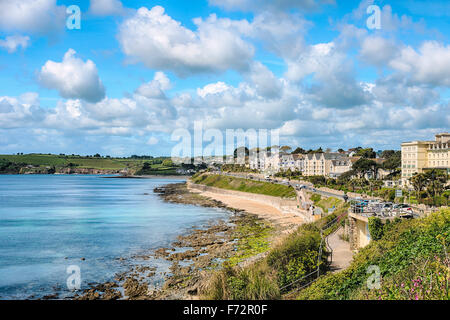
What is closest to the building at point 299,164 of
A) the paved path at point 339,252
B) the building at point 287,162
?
the building at point 287,162

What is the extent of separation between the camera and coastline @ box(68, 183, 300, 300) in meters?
22.9

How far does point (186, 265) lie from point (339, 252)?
11819 mm

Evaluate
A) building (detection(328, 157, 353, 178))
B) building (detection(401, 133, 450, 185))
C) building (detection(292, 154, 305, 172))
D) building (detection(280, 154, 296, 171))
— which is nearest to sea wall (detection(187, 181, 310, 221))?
building (detection(401, 133, 450, 185))

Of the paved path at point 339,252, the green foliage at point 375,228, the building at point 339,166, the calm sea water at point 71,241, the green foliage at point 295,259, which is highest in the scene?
the building at point 339,166

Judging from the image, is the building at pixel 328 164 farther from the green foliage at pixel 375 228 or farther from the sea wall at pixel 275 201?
the green foliage at pixel 375 228

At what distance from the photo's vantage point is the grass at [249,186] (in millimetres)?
82463

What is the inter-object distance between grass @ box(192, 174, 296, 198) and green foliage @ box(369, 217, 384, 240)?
167 feet

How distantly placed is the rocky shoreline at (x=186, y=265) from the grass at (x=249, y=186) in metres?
30.5

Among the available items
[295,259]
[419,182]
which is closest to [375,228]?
[295,259]

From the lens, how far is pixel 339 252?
26.1 metres

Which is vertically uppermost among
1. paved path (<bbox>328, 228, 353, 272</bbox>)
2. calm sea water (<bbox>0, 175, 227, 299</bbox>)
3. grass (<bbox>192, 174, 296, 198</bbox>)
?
paved path (<bbox>328, 228, 353, 272</bbox>)

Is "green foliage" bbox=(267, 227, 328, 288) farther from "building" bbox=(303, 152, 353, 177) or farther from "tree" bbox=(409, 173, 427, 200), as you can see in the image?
"building" bbox=(303, 152, 353, 177)

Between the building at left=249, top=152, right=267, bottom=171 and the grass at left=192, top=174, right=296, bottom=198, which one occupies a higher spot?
the building at left=249, top=152, right=267, bottom=171
